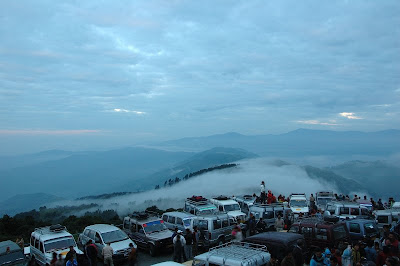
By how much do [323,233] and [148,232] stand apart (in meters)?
8.92

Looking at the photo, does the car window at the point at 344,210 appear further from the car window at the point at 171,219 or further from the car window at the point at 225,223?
the car window at the point at 171,219

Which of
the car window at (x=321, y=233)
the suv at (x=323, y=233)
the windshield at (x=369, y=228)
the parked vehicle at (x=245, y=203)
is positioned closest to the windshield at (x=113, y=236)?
the suv at (x=323, y=233)

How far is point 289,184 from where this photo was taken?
4875 inches

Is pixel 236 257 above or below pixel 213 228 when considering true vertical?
above

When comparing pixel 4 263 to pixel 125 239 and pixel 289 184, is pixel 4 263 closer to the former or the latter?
pixel 125 239

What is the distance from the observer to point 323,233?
1355 cm

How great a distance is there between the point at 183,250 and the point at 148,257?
2.58m

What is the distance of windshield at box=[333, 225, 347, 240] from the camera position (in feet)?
44.5

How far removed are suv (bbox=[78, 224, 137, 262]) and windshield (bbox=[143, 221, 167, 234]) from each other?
125 cm

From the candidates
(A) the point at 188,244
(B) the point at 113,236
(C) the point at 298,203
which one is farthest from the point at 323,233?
(C) the point at 298,203

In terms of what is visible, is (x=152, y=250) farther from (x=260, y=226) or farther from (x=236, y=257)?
(x=236, y=257)

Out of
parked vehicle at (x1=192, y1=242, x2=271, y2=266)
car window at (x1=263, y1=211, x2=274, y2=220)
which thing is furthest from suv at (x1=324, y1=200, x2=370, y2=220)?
parked vehicle at (x1=192, y1=242, x2=271, y2=266)

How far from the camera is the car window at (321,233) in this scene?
44.2 ft

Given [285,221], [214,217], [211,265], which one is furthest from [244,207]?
[211,265]
